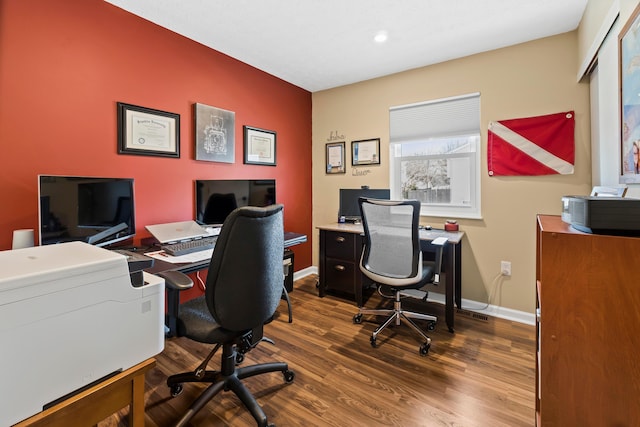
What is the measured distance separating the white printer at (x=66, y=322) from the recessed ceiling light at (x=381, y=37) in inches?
96.8

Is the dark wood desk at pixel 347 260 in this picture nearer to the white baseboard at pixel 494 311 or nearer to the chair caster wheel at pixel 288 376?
the white baseboard at pixel 494 311

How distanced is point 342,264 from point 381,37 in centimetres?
211

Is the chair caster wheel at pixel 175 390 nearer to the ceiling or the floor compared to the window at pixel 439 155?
nearer to the floor

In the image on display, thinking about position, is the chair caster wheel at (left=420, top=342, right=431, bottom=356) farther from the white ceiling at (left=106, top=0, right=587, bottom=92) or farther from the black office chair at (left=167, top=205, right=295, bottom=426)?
the white ceiling at (left=106, top=0, right=587, bottom=92)

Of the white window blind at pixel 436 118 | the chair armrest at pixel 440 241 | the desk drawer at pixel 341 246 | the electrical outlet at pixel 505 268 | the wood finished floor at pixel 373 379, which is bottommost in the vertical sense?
the wood finished floor at pixel 373 379

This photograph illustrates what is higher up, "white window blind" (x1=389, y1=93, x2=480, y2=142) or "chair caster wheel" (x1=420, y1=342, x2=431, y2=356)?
"white window blind" (x1=389, y1=93, x2=480, y2=142)

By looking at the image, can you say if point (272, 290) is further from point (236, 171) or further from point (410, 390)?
point (236, 171)

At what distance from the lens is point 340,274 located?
117 inches

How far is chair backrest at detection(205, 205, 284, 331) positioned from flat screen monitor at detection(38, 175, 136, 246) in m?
0.97

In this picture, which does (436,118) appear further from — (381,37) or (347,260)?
(347,260)

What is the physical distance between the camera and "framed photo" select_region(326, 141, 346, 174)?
3561mm

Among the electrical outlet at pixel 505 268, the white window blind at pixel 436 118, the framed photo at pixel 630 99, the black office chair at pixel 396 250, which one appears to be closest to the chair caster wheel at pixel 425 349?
the black office chair at pixel 396 250

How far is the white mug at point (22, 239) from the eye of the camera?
1452 millimetres

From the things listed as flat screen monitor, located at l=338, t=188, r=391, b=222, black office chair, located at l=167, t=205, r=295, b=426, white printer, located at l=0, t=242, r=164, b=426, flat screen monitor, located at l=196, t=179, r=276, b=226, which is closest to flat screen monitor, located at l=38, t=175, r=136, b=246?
flat screen monitor, located at l=196, t=179, r=276, b=226
